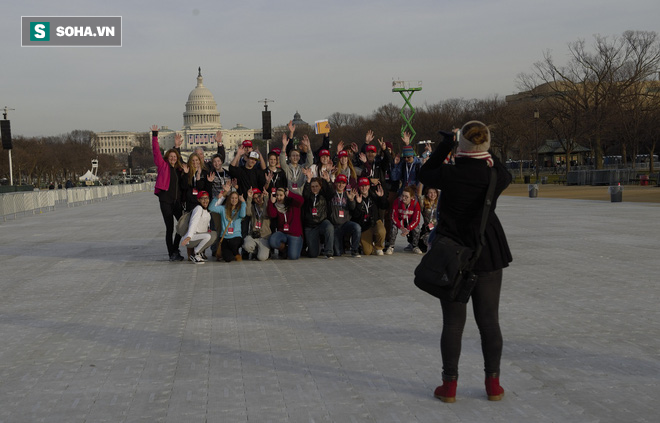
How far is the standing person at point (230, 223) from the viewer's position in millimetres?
12312

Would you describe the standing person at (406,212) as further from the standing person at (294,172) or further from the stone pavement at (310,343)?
the standing person at (294,172)

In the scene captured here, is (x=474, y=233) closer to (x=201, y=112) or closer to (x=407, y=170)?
(x=407, y=170)

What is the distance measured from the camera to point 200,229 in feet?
40.4

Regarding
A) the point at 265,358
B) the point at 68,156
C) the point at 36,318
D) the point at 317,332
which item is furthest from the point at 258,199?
the point at 68,156

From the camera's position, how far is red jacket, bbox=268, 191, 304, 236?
12.4m

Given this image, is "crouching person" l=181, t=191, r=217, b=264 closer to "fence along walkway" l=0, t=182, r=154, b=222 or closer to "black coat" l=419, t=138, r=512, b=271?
"black coat" l=419, t=138, r=512, b=271

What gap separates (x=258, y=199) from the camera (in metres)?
12.6

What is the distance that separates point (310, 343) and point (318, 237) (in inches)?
246

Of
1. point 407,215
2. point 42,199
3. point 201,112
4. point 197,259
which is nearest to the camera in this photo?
point 197,259

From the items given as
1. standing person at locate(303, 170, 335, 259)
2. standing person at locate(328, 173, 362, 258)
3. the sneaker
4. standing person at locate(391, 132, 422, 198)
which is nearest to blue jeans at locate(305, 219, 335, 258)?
standing person at locate(303, 170, 335, 259)

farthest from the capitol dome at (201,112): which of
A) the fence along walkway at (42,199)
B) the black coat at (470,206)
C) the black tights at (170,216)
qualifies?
the black coat at (470,206)

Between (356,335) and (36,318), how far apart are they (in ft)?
11.4

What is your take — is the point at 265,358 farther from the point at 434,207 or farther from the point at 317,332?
the point at 434,207

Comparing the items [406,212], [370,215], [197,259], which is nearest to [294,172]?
[370,215]
